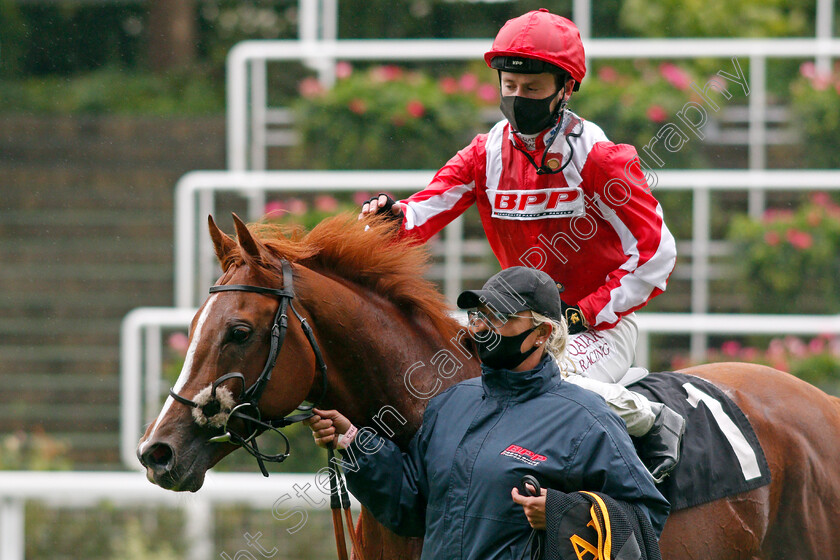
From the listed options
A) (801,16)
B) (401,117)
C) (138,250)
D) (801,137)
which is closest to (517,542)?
(401,117)

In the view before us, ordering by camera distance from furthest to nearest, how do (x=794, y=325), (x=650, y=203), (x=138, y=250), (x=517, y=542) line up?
(x=138, y=250) → (x=794, y=325) → (x=650, y=203) → (x=517, y=542)

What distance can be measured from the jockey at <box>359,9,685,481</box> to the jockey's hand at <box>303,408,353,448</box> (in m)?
0.71

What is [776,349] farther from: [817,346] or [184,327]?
[184,327]

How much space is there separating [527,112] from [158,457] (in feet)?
4.85

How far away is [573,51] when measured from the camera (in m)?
3.04

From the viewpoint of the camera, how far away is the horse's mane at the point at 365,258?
2961mm

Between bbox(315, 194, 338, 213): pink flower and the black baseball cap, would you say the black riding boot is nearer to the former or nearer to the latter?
the black baseball cap

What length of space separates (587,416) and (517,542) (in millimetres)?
359

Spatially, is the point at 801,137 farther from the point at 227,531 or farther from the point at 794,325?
the point at 227,531

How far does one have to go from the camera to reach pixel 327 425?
Answer: 2.69m

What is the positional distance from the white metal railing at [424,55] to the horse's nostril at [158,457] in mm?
5382

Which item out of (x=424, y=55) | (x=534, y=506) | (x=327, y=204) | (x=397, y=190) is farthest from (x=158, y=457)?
(x=424, y=55)

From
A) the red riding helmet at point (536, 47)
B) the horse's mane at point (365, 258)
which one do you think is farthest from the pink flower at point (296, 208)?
the red riding helmet at point (536, 47)

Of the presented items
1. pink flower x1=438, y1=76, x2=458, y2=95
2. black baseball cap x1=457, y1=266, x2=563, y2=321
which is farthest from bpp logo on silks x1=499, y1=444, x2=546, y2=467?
pink flower x1=438, y1=76, x2=458, y2=95
